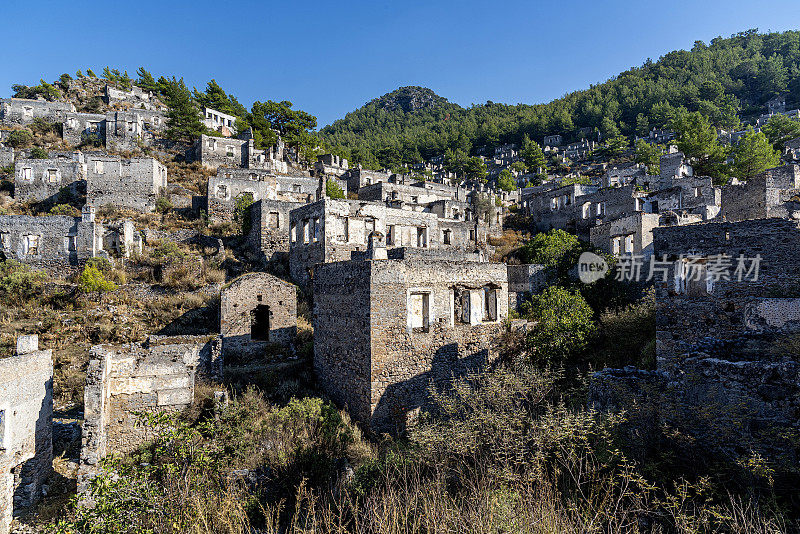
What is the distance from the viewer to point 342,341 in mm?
12609

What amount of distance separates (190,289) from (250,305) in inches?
267

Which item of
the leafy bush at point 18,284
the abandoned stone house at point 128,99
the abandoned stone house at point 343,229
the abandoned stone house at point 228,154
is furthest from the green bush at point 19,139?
the abandoned stone house at point 343,229

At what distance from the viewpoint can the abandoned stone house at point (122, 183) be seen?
29203 millimetres

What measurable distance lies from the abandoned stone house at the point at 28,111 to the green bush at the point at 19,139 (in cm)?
581

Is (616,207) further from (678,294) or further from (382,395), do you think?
(382,395)

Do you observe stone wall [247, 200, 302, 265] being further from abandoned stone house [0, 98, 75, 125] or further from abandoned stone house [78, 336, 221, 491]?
abandoned stone house [0, 98, 75, 125]

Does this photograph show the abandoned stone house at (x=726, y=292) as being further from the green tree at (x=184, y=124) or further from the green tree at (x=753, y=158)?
the green tree at (x=184, y=124)

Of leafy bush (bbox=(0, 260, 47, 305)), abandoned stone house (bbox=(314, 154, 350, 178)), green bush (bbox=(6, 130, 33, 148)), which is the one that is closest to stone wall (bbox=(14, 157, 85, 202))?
green bush (bbox=(6, 130, 33, 148))

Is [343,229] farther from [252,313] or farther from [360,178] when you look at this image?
[360,178]

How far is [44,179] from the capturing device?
31125 millimetres

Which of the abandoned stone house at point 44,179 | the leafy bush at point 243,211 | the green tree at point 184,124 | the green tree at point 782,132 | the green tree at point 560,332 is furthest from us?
the green tree at point 782,132

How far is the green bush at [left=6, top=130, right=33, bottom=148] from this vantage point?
3859cm

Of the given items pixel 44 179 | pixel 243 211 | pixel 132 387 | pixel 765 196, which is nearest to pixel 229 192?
pixel 243 211

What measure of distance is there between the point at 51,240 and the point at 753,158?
2077 inches
